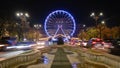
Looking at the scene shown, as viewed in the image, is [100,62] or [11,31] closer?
[100,62]

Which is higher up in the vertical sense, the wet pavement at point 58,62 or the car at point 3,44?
the car at point 3,44

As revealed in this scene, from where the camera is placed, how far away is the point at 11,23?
8088 centimetres

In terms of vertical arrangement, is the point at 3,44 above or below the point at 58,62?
above

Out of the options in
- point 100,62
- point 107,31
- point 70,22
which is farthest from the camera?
point 107,31

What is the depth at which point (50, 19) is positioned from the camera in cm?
10169

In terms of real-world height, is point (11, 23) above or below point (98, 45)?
above

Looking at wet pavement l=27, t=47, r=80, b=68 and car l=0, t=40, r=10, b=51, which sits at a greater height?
car l=0, t=40, r=10, b=51

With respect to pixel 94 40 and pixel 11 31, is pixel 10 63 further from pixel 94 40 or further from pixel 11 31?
pixel 11 31

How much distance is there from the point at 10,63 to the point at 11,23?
64.4 metres

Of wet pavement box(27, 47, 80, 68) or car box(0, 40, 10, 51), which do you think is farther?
car box(0, 40, 10, 51)

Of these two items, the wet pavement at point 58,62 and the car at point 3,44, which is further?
the car at point 3,44

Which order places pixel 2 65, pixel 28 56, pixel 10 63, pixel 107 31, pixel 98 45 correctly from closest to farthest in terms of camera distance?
pixel 2 65, pixel 10 63, pixel 28 56, pixel 98 45, pixel 107 31

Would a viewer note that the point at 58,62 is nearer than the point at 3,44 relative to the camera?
Yes

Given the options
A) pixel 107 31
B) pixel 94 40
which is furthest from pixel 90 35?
pixel 94 40
